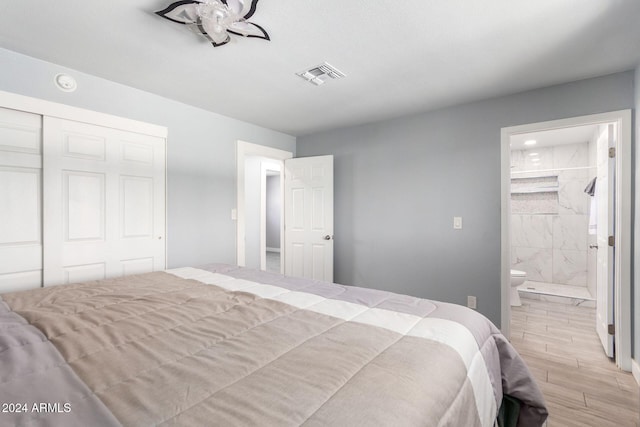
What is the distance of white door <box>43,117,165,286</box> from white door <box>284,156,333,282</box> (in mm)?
1686

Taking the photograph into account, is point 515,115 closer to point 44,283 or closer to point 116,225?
point 116,225

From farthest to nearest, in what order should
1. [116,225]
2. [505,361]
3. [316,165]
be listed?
[316,165]
[116,225]
[505,361]

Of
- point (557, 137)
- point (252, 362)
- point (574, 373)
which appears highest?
point (557, 137)

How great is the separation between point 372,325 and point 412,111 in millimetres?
2651

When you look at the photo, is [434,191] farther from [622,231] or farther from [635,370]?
[635,370]

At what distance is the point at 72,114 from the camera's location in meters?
2.25

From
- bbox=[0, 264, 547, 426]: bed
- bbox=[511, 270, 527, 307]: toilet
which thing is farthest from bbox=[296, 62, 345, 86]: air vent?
bbox=[511, 270, 527, 307]: toilet

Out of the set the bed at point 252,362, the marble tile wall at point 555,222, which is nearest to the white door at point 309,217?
the bed at point 252,362

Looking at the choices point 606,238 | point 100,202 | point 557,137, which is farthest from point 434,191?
point 100,202

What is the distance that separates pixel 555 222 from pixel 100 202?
6.07 meters

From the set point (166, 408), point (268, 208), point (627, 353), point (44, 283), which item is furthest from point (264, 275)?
point (268, 208)

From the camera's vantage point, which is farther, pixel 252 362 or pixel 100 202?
pixel 100 202

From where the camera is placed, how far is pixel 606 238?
2473 millimetres

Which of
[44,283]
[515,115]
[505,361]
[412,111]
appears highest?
[412,111]
